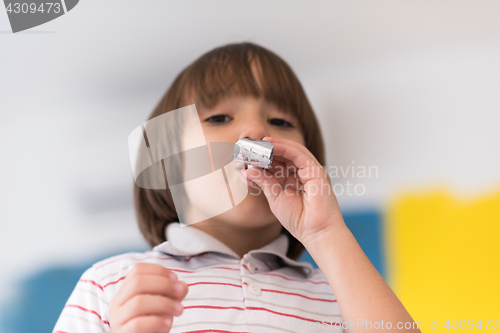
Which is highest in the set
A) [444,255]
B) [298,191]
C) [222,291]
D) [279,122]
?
[279,122]

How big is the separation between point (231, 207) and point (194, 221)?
9 centimetres

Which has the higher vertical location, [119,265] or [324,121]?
[324,121]

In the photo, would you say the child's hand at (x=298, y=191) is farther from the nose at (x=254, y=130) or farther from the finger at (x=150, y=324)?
the finger at (x=150, y=324)

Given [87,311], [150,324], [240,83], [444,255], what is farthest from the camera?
[444,255]

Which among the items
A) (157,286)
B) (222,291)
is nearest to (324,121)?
(222,291)

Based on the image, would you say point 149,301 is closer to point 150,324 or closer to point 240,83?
point 150,324

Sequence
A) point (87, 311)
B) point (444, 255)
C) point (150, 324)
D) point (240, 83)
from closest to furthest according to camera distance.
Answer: point (150, 324) → point (87, 311) → point (240, 83) → point (444, 255)

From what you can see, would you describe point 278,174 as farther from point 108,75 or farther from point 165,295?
point 108,75

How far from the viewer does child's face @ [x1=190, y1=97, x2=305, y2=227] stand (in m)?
0.59

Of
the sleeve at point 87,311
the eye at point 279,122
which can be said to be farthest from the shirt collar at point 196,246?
the eye at point 279,122

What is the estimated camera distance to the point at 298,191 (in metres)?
0.59

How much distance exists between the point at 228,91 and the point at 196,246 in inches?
10.2

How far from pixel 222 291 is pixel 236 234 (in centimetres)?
13

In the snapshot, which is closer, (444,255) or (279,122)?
(279,122)
